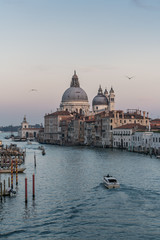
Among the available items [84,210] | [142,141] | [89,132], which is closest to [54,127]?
[89,132]

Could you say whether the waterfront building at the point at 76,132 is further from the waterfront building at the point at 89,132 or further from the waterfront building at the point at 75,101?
the waterfront building at the point at 75,101

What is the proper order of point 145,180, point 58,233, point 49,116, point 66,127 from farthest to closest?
point 49,116
point 66,127
point 145,180
point 58,233

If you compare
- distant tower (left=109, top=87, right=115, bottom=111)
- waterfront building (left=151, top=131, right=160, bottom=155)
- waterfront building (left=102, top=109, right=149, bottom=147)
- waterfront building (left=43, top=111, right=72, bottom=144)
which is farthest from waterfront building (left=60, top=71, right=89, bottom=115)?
waterfront building (left=151, top=131, right=160, bottom=155)

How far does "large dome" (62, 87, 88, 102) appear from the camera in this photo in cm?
16938

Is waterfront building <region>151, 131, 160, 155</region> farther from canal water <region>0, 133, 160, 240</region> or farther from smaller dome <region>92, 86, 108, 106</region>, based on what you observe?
smaller dome <region>92, 86, 108, 106</region>

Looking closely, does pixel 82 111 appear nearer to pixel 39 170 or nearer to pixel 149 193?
pixel 39 170

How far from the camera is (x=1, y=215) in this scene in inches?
1005

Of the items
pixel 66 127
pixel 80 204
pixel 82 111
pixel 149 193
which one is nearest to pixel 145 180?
pixel 149 193

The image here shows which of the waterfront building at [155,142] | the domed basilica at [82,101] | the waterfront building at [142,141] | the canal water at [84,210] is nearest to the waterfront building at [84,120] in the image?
the domed basilica at [82,101]

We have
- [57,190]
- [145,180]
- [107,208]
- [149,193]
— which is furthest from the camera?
[145,180]

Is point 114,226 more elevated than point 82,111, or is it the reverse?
point 82,111

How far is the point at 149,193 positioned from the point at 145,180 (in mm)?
6756

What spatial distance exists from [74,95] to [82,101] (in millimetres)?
3970

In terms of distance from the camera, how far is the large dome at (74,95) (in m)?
169
